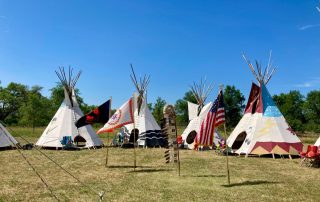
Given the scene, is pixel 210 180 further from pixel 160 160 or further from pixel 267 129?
pixel 267 129

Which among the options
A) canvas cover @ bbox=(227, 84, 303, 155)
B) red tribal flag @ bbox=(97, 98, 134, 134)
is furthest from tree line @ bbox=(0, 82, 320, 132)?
red tribal flag @ bbox=(97, 98, 134, 134)

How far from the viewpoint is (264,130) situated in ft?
60.3

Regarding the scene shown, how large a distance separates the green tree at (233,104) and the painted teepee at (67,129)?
98.9 feet

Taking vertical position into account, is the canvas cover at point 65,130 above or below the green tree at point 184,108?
below

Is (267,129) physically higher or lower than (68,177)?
higher

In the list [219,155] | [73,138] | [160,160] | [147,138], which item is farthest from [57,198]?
[147,138]

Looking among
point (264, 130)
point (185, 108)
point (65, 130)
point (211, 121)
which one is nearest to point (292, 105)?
point (185, 108)

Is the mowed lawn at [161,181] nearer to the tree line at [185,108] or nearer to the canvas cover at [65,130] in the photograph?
the canvas cover at [65,130]

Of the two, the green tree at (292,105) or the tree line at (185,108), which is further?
the green tree at (292,105)

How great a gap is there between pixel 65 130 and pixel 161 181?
12.8 meters

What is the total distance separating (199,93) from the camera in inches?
1013

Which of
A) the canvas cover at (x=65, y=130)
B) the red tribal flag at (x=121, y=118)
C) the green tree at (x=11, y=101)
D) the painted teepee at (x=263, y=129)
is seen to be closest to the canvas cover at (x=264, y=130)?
the painted teepee at (x=263, y=129)

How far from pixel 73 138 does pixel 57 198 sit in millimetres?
13524

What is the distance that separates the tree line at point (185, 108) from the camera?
39.7 metres
